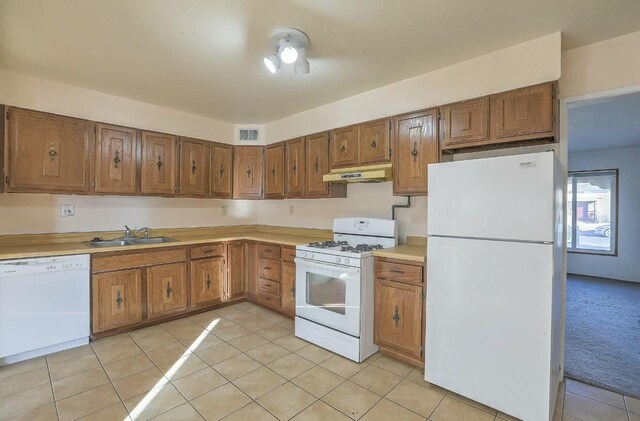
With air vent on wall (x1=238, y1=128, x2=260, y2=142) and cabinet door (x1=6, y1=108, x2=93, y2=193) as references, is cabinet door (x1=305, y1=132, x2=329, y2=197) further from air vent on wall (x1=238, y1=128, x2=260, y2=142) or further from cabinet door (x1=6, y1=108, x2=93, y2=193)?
cabinet door (x1=6, y1=108, x2=93, y2=193)

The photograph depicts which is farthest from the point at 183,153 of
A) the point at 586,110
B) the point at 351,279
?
the point at 586,110

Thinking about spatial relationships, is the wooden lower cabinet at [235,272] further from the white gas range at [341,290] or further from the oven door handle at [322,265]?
the white gas range at [341,290]

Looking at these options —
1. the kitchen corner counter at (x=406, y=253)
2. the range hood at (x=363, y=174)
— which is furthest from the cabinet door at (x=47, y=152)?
the kitchen corner counter at (x=406, y=253)

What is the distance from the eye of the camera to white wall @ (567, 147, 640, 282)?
5.54m

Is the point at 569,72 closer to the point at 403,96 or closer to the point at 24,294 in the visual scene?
the point at 403,96

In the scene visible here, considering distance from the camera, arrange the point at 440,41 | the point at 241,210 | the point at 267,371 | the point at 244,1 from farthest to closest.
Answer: the point at 241,210 → the point at 267,371 → the point at 440,41 → the point at 244,1

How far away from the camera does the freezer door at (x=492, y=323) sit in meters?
1.76

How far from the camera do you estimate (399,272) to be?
253cm

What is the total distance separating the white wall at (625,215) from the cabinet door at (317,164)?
578cm

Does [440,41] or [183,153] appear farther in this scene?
[183,153]

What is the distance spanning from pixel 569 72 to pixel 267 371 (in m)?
3.30

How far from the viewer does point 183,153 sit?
148 inches

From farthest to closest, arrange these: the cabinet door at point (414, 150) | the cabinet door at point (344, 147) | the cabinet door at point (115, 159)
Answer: the cabinet door at point (344, 147), the cabinet door at point (115, 159), the cabinet door at point (414, 150)

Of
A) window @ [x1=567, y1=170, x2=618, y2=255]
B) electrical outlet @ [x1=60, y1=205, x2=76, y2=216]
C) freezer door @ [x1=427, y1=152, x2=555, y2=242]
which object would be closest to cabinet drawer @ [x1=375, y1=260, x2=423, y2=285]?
freezer door @ [x1=427, y1=152, x2=555, y2=242]
